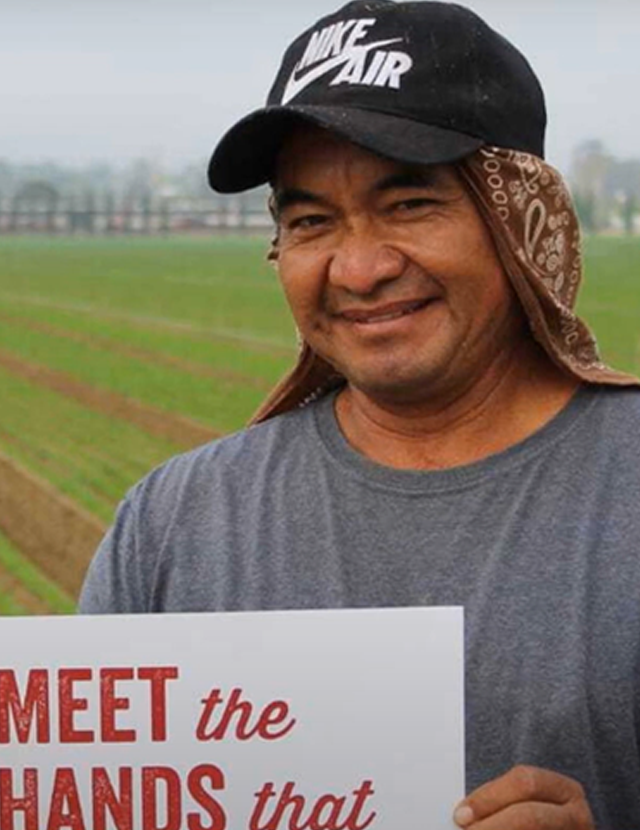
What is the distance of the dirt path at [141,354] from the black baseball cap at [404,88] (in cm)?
934

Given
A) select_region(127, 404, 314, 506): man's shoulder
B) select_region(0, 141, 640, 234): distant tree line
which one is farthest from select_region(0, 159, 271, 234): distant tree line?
select_region(127, 404, 314, 506): man's shoulder

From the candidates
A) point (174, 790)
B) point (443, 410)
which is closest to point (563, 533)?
point (443, 410)

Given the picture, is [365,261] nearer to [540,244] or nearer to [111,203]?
[540,244]

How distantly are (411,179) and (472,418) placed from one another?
216mm

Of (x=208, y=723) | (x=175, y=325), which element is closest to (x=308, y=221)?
(x=208, y=723)

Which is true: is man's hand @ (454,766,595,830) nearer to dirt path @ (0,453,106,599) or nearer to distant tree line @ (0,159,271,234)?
dirt path @ (0,453,106,599)

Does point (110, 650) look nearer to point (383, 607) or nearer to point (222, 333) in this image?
point (383, 607)

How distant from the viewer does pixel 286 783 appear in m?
1.40

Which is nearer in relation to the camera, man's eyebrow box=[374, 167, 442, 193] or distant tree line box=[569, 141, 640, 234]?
man's eyebrow box=[374, 167, 442, 193]

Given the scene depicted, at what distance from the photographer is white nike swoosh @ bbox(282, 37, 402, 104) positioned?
136 cm

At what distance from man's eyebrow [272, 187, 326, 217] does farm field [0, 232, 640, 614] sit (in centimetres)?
454

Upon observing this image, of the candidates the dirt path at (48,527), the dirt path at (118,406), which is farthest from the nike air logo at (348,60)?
the dirt path at (118,406)

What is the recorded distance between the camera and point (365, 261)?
138 cm

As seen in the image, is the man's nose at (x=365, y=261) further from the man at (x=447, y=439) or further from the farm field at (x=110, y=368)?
the farm field at (x=110, y=368)
